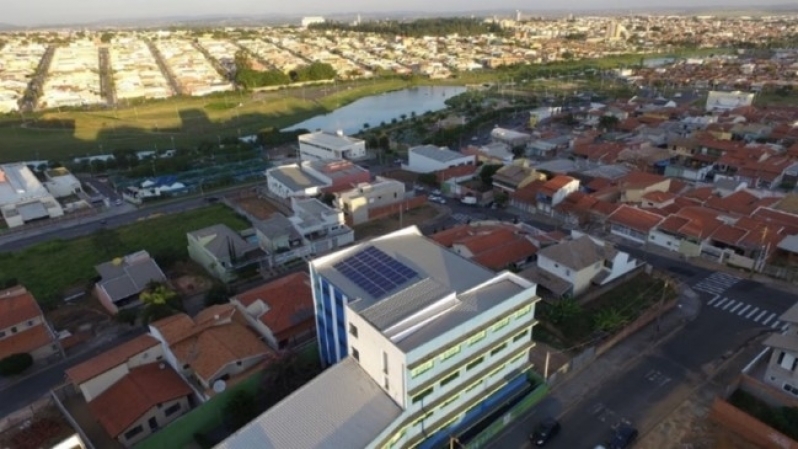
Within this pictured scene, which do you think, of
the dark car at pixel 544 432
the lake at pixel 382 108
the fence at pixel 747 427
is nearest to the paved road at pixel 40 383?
the dark car at pixel 544 432

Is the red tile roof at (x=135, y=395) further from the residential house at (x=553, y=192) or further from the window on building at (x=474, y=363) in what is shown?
the residential house at (x=553, y=192)

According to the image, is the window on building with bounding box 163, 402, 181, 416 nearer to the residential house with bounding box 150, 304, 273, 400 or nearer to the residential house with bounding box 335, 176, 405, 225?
the residential house with bounding box 150, 304, 273, 400

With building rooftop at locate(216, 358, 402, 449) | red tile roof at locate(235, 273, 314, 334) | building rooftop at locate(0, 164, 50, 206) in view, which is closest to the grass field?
building rooftop at locate(0, 164, 50, 206)

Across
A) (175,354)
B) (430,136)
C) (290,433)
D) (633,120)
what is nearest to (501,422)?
(290,433)

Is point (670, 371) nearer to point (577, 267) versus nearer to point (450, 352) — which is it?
point (577, 267)

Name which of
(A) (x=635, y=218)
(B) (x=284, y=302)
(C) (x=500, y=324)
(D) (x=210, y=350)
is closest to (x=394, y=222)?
(B) (x=284, y=302)

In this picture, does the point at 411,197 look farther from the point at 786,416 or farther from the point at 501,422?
the point at 786,416
